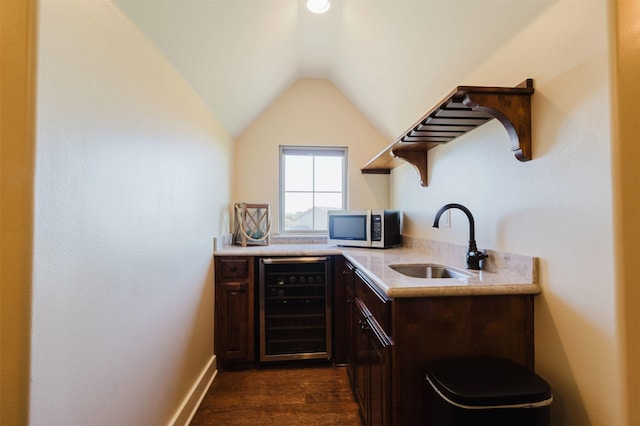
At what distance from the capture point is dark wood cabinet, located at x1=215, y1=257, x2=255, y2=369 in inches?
90.0

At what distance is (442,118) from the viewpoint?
54.6 inches

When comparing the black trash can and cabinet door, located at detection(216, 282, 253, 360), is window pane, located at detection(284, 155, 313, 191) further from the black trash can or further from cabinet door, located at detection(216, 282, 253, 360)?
the black trash can

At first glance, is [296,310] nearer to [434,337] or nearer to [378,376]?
Answer: [378,376]

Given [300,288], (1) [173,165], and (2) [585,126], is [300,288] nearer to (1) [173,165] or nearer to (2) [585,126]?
(1) [173,165]

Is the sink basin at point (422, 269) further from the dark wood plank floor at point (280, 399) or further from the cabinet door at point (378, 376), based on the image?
the dark wood plank floor at point (280, 399)

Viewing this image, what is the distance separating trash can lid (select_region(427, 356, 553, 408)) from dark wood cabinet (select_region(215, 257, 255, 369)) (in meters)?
1.62

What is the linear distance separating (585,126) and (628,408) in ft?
2.87

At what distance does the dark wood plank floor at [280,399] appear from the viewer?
1722 millimetres

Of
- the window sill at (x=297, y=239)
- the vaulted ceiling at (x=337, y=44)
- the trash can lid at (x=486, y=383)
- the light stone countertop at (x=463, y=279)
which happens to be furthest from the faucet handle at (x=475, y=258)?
the window sill at (x=297, y=239)

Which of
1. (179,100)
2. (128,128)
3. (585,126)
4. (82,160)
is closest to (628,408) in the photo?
(585,126)

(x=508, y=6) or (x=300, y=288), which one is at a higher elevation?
(x=508, y=6)

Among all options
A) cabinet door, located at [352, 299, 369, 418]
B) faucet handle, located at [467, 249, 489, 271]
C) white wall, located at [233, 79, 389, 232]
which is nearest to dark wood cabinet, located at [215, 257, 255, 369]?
white wall, located at [233, 79, 389, 232]

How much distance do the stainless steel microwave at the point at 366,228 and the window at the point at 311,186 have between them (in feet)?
1.44

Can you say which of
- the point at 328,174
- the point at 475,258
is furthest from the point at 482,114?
the point at 328,174
